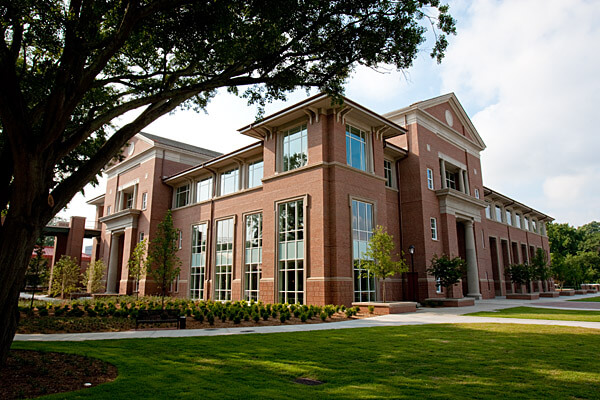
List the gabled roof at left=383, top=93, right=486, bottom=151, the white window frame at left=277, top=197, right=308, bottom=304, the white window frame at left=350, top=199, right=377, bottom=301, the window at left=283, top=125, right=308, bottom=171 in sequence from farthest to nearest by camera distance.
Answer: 1. the gabled roof at left=383, top=93, right=486, bottom=151
2. the window at left=283, top=125, right=308, bottom=171
3. the white window frame at left=350, top=199, right=377, bottom=301
4. the white window frame at left=277, top=197, right=308, bottom=304

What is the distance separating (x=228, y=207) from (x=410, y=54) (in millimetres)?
20805

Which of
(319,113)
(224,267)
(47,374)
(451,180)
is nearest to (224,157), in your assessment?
(224,267)

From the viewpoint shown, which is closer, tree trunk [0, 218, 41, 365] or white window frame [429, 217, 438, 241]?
tree trunk [0, 218, 41, 365]

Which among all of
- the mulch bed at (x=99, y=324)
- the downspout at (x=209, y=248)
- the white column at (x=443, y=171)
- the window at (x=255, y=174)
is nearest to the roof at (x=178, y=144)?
the downspout at (x=209, y=248)

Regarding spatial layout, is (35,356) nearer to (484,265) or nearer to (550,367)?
(550,367)

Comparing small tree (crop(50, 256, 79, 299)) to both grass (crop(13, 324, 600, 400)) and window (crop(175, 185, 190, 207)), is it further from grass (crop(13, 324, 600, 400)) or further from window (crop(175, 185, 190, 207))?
grass (crop(13, 324, 600, 400))

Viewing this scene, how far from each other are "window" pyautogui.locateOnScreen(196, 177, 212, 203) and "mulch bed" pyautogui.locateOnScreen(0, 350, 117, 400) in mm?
24760

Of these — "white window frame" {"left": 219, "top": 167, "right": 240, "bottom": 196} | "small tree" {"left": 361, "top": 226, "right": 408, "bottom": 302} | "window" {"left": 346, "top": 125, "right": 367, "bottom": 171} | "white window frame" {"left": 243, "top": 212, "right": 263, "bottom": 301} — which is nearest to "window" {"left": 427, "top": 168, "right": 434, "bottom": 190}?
"window" {"left": 346, "top": 125, "right": 367, "bottom": 171}

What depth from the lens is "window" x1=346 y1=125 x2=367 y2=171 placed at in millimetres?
22892

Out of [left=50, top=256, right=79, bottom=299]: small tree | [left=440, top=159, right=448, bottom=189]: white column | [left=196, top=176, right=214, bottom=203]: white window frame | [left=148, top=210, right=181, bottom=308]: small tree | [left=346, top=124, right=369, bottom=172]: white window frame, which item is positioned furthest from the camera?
[left=196, top=176, right=214, bottom=203]: white window frame

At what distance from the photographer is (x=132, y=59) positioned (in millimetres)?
12211

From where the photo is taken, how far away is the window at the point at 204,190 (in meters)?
32.3

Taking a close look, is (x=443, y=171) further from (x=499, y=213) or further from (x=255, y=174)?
(x=499, y=213)

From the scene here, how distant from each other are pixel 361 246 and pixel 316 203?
3717 mm
